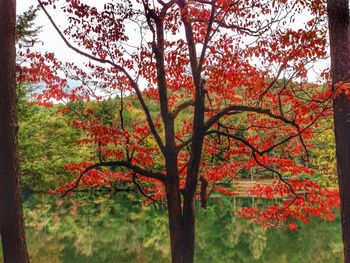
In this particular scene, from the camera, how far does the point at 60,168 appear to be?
65.8 feet

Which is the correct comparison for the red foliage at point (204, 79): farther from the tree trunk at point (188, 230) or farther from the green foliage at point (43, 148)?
the green foliage at point (43, 148)

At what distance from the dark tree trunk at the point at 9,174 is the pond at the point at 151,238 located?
8927 mm

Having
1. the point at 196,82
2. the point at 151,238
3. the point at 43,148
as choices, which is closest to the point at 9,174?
the point at 196,82

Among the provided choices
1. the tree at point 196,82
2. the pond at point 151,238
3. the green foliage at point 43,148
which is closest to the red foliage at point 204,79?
the tree at point 196,82

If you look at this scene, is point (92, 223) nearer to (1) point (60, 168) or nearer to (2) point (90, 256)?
(1) point (60, 168)

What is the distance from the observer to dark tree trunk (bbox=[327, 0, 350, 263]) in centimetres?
429

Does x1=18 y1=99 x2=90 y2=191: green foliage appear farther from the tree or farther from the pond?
the tree

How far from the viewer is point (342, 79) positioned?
4312mm

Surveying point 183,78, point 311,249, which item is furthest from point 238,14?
point 311,249

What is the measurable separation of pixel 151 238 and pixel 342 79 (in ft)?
42.4

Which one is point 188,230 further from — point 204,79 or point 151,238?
point 151,238

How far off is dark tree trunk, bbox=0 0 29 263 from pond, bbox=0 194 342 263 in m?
8.93

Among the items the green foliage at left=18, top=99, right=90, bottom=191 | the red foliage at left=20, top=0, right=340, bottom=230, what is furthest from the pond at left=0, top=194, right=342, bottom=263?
the red foliage at left=20, top=0, right=340, bottom=230

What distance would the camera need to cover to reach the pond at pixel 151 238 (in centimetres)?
1333
